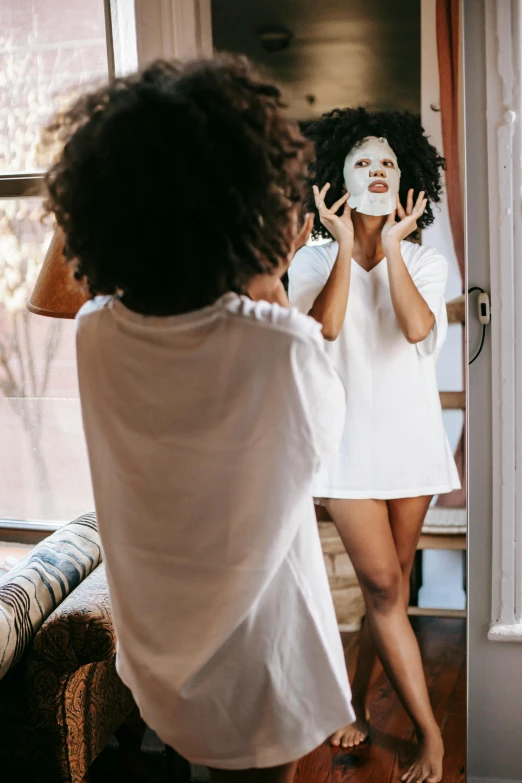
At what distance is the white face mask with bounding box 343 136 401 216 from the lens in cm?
150

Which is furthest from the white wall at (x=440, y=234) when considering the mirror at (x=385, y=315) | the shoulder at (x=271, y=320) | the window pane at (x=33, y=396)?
the window pane at (x=33, y=396)

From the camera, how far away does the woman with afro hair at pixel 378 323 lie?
59.4 inches

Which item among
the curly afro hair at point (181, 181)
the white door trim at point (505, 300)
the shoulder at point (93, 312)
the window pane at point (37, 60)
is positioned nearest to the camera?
the curly afro hair at point (181, 181)

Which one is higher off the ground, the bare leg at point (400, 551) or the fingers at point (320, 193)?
the fingers at point (320, 193)

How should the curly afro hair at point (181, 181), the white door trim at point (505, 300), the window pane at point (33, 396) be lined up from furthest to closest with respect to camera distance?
the window pane at point (33, 396), the white door trim at point (505, 300), the curly afro hair at point (181, 181)

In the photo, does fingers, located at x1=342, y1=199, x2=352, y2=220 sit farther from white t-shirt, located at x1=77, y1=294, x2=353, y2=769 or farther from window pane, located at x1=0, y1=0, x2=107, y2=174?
window pane, located at x1=0, y1=0, x2=107, y2=174

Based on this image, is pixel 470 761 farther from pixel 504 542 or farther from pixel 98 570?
pixel 98 570

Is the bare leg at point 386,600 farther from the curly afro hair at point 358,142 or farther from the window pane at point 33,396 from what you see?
the window pane at point 33,396

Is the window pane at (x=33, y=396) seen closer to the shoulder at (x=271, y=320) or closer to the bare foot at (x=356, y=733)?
the bare foot at (x=356, y=733)

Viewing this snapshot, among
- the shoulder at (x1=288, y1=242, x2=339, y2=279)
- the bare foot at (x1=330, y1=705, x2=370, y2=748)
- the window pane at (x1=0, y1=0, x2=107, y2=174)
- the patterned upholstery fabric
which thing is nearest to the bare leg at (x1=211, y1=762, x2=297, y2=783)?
the patterned upholstery fabric

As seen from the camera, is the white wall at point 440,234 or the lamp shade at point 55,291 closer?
the white wall at point 440,234

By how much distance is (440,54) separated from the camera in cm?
153

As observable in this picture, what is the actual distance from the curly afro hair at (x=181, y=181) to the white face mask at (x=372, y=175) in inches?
22.9

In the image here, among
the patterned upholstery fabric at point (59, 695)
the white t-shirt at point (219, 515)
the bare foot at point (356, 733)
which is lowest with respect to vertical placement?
the bare foot at point (356, 733)
